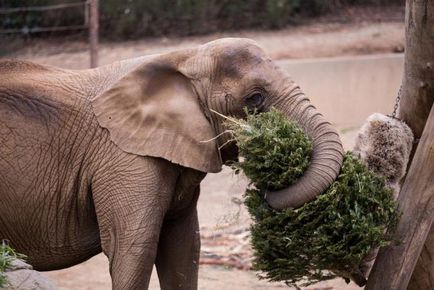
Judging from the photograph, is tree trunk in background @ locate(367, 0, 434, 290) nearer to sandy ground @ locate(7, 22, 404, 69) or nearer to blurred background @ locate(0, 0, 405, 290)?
blurred background @ locate(0, 0, 405, 290)

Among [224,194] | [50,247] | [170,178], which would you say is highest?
[170,178]

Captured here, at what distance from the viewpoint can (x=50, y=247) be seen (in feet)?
21.7

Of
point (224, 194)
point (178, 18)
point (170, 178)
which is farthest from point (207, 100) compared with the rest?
point (178, 18)

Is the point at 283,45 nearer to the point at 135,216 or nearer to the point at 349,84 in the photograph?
the point at 349,84

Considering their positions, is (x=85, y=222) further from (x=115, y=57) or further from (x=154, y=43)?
(x=154, y=43)

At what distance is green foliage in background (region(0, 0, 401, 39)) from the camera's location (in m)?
15.9

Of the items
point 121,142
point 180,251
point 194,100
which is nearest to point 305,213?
point 194,100

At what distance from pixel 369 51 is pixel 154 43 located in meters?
3.43

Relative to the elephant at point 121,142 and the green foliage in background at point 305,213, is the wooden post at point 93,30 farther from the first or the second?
the green foliage in background at point 305,213

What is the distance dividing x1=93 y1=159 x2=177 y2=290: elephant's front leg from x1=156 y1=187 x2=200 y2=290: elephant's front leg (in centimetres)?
60

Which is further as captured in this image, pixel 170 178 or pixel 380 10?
pixel 380 10

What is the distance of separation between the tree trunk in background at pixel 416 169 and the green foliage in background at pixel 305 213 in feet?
0.96

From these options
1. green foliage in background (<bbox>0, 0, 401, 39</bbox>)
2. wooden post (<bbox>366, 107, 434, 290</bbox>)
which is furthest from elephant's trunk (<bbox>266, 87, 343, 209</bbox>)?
green foliage in background (<bbox>0, 0, 401, 39</bbox>)

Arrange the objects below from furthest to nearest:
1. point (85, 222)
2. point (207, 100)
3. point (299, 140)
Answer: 1. point (85, 222)
2. point (207, 100)
3. point (299, 140)
